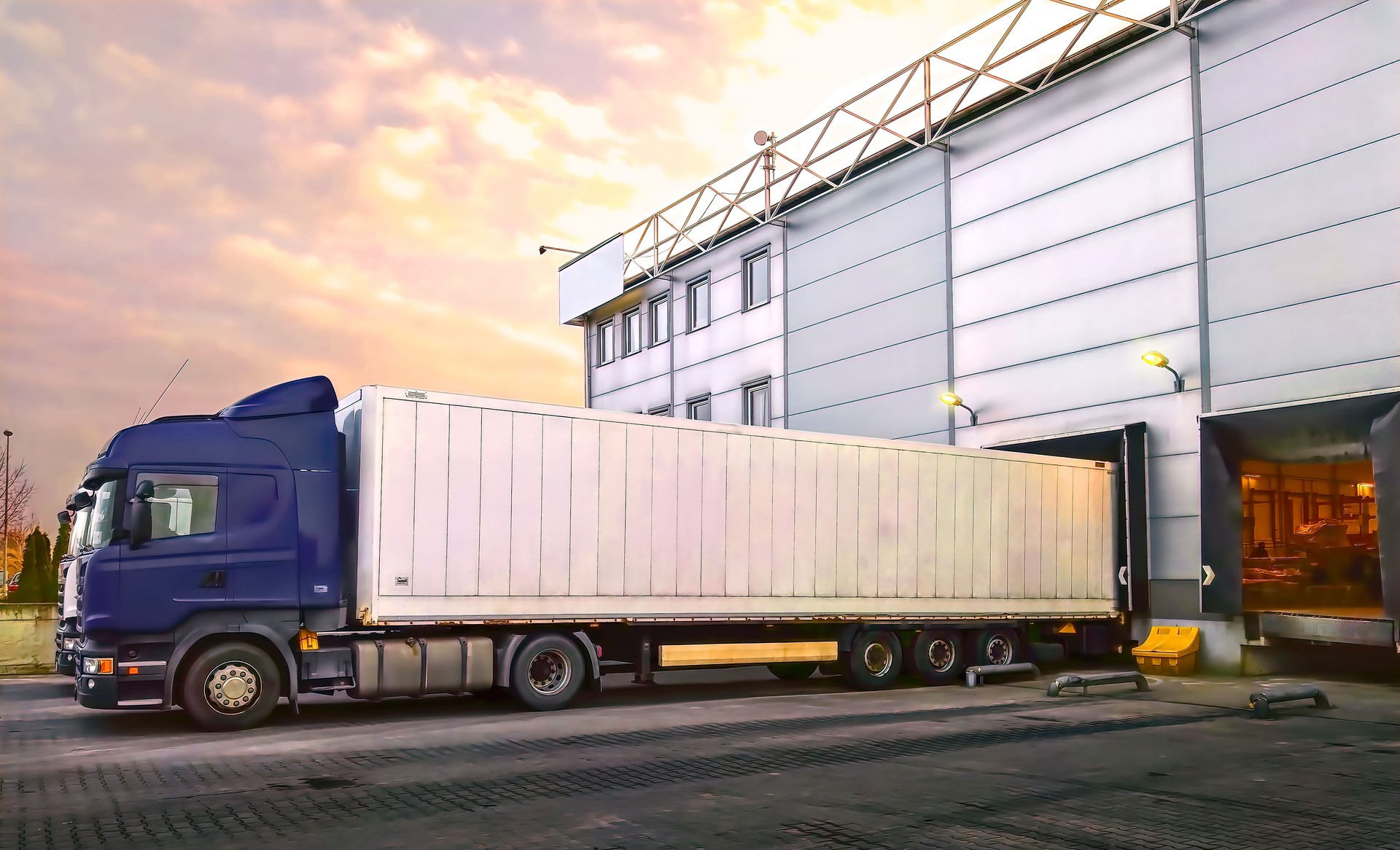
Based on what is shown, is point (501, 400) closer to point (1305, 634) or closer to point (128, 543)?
A: point (128, 543)

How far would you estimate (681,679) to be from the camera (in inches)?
736

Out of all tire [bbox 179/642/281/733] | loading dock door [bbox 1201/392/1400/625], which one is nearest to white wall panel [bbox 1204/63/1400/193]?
loading dock door [bbox 1201/392/1400/625]

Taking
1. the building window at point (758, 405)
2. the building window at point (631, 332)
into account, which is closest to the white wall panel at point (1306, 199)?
the building window at point (758, 405)

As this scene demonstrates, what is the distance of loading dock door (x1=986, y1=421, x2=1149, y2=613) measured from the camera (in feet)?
64.3

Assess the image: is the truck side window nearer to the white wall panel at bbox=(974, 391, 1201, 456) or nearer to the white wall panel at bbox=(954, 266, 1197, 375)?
the white wall panel at bbox=(974, 391, 1201, 456)

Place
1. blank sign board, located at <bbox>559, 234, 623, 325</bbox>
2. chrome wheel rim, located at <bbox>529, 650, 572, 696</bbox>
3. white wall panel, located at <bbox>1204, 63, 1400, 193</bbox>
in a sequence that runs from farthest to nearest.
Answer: blank sign board, located at <bbox>559, 234, 623, 325</bbox> → white wall panel, located at <bbox>1204, 63, 1400, 193</bbox> → chrome wheel rim, located at <bbox>529, 650, 572, 696</bbox>

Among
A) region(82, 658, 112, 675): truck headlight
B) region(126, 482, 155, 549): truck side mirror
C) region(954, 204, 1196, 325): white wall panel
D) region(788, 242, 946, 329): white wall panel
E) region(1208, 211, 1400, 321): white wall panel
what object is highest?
region(788, 242, 946, 329): white wall panel

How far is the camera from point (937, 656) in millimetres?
17531

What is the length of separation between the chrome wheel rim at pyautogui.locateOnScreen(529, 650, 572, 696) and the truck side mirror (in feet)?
14.7

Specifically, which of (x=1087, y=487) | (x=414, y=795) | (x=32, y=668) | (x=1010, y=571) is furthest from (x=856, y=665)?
(x=32, y=668)

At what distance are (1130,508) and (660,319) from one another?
18.9 meters

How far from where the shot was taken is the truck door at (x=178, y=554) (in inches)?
473

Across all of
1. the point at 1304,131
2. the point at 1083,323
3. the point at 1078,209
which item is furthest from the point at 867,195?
the point at 1304,131

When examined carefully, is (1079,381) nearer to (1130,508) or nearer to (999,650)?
(1130,508)
